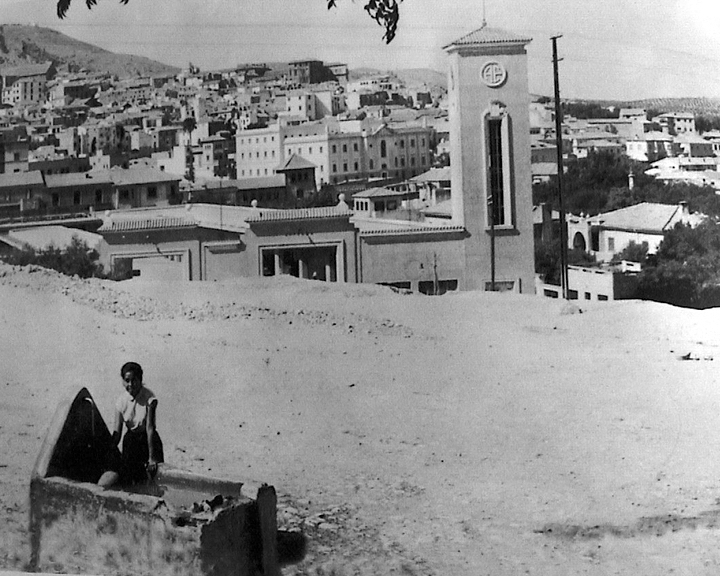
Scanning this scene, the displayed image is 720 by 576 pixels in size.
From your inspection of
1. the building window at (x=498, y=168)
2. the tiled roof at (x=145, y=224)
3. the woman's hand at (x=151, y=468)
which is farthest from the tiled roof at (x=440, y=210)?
the woman's hand at (x=151, y=468)

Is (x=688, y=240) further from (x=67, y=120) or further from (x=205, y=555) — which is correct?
(x=67, y=120)

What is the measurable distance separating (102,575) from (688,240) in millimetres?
1992

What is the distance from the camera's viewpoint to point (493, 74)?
12.2ft

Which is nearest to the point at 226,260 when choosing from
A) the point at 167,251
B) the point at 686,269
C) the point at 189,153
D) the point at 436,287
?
the point at 167,251

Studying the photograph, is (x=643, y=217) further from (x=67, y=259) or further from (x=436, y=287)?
(x=67, y=259)

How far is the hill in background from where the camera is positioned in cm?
421

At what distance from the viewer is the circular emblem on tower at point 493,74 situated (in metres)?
3.69

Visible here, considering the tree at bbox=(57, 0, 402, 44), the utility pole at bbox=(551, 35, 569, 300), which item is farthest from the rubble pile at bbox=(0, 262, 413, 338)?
the tree at bbox=(57, 0, 402, 44)

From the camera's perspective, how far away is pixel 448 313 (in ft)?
12.5

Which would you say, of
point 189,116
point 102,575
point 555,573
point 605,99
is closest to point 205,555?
point 102,575

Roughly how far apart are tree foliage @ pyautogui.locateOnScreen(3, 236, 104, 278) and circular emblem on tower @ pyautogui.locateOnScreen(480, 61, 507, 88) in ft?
4.54

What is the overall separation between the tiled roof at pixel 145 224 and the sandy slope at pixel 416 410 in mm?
188

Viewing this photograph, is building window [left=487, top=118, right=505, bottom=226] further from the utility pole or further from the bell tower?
the utility pole

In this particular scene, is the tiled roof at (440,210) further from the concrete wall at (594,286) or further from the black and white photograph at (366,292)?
the concrete wall at (594,286)
